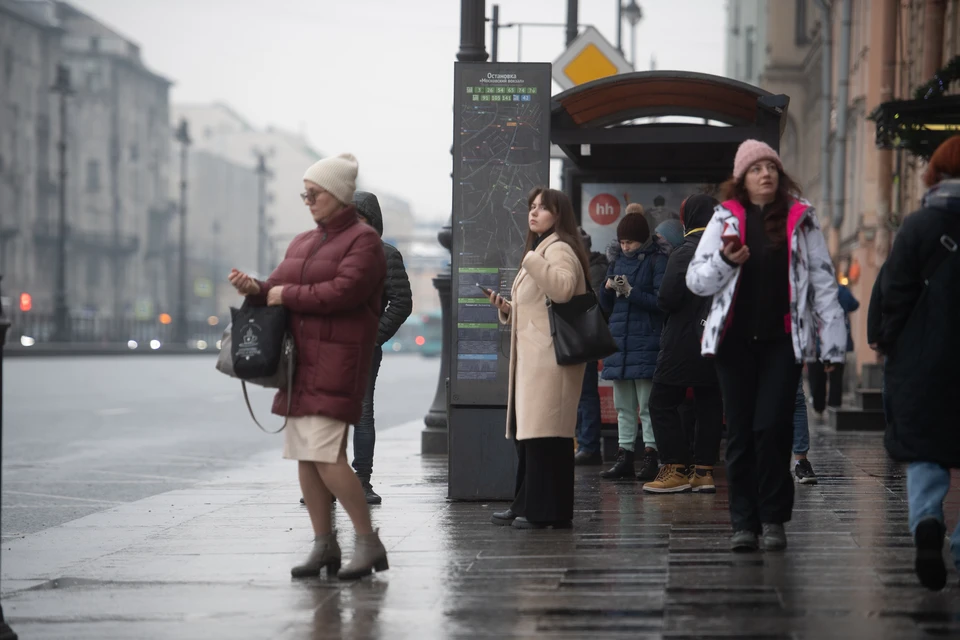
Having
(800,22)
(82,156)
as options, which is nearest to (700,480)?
(800,22)

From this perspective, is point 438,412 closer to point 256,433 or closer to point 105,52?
point 256,433

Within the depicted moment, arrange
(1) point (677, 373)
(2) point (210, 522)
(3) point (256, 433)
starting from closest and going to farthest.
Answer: (2) point (210, 522) → (1) point (677, 373) → (3) point (256, 433)

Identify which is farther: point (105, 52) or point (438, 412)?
point (105, 52)

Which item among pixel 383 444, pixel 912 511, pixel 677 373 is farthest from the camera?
pixel 383 444

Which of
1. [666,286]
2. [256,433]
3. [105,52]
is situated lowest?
[256,433]

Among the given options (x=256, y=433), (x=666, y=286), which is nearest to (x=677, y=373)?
(x=666, y=286)

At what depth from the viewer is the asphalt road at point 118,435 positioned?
40.0ft

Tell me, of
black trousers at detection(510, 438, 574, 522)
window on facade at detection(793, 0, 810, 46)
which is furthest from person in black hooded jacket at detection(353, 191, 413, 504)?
window on facade at detection(793, 0, 810, 46)

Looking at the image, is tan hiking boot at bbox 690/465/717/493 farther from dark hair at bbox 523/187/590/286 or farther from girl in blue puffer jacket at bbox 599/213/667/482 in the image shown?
dark hair at bbox 523/187/590/286

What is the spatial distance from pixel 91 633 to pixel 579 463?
Answer: 21.6 ft

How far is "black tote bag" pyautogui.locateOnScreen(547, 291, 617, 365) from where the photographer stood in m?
7.50

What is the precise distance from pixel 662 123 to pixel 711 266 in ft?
13.7

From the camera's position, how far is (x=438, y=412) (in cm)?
1386

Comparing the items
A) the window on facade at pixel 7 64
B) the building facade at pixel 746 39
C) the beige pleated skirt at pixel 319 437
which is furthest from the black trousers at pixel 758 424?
the window on facade at pixel 7 64
